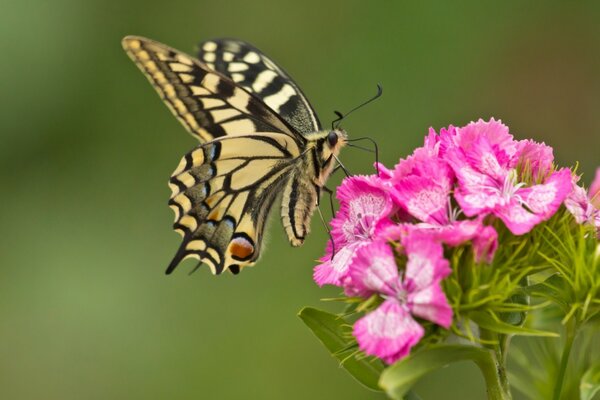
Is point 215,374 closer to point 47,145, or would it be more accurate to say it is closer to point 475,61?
point 47,145

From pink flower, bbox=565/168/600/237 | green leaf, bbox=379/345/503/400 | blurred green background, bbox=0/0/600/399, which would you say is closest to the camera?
green leaf, bbox=379/345/503/400

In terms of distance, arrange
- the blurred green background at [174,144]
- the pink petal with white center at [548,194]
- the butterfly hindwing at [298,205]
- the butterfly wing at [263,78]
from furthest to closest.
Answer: the blurred green background at [174,144] → the butterfly wing at [263,78] → the butterfly hindwing at [298,205] → the pink petal with white center at [548,194]

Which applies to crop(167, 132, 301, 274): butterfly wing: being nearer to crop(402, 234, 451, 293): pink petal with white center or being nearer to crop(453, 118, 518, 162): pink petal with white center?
crop(453, 118, 518, 162): pink petal with white center

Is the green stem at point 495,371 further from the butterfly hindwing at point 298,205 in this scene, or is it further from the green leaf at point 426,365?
the butterfly hindwing at point 298,205

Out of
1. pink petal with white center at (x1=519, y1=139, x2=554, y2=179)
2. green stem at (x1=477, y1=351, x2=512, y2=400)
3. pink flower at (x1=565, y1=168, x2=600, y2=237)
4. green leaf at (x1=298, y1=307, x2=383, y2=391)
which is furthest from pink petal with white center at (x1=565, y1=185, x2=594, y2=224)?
green leaf at (x1=298, y1=307, x2=383, y2=391)

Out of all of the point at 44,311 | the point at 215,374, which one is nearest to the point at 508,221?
the point at 215,374

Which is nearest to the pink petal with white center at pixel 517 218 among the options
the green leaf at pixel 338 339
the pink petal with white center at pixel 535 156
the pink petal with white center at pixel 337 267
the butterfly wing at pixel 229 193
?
the pink petal with white center at pixel 535 156
